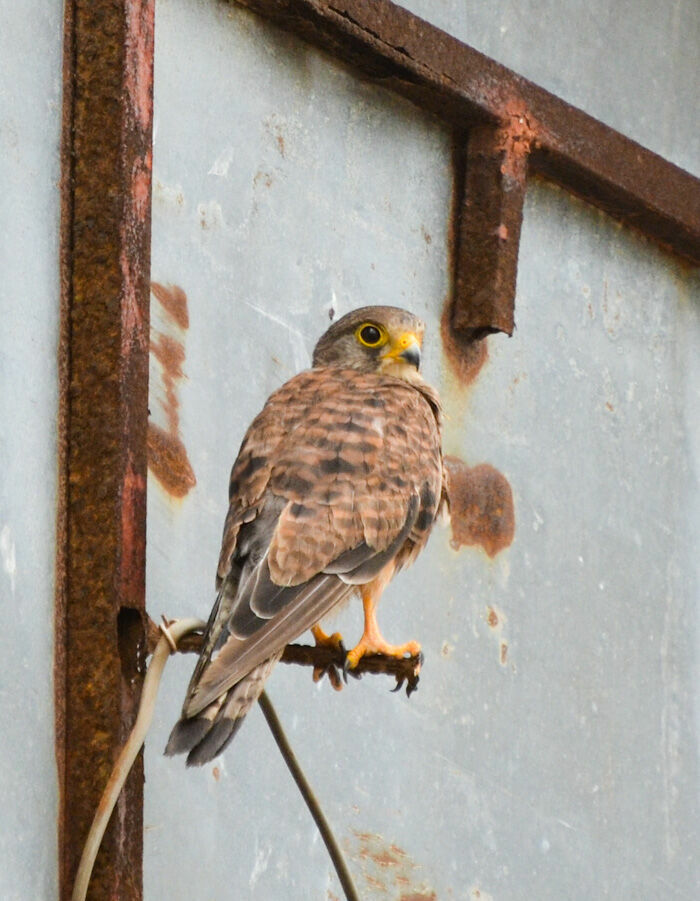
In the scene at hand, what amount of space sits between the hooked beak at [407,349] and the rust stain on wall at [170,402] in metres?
0.50

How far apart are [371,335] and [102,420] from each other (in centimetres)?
78

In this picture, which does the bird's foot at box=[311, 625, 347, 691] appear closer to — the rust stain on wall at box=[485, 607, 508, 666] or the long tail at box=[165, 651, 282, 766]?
the long tail at box=[165, 651, 282, 766]

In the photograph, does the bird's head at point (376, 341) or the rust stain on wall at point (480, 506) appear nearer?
the bird's head at point (376, 341)

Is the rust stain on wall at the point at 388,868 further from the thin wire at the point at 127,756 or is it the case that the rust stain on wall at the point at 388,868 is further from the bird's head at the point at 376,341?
the bird's head at the point at 376,341

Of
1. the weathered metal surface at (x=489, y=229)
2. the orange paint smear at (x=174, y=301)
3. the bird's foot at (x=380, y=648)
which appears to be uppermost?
the weathered metal surface at (x=489, y=229)

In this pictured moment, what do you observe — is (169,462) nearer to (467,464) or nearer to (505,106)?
(467,464)

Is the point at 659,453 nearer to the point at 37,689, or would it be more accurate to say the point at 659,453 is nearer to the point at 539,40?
the point at 539,40

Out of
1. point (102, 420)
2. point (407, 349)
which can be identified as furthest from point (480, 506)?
point (102, 420)

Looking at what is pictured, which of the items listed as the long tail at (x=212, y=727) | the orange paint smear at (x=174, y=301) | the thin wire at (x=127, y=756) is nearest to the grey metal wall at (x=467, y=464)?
the orange paint smear at (x=174, y=301)

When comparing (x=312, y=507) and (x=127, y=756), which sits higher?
(x=312, y=507)

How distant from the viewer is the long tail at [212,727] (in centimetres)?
271

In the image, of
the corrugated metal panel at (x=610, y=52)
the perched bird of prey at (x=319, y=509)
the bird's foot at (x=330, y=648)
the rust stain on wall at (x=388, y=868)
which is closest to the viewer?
the perched bird of prey at (x=319, y=509)

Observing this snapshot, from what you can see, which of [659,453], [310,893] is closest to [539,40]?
[659,453]

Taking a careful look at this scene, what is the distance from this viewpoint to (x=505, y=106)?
4.15 metres
